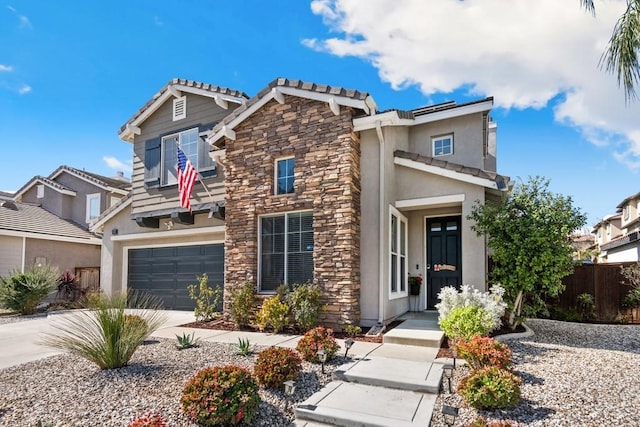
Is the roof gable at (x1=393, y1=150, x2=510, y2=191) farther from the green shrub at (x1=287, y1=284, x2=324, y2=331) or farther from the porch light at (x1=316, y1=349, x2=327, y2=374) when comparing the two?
the porch light at (x1=316, y1=349, x2=327, y2=374)

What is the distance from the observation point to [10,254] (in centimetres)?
1612

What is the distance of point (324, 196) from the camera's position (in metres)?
8.45

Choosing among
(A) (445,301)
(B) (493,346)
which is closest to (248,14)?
(A) (445,301)

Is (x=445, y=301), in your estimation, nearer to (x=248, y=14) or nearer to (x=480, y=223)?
(x=480, y=223)

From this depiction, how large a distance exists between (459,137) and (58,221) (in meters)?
19.4

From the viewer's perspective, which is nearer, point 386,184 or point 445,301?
point 445,301

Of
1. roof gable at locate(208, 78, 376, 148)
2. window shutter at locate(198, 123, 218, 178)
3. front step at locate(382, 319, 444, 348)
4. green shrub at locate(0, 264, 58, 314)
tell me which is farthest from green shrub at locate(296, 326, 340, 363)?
green shrub at locate(0, 264, 58, 314)

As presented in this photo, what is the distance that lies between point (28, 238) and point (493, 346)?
19042mm

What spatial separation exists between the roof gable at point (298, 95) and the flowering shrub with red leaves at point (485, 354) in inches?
208

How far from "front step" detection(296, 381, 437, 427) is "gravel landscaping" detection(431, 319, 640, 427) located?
8.4 inches

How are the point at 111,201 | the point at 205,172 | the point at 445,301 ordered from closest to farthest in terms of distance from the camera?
the point at 445,301, the point at 205,172, the point at 111,201

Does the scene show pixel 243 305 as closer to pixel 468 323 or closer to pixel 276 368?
pixel 276 368

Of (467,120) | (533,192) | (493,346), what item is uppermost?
(467,120)

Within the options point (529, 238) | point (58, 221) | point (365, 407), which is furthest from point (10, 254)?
point (529, 238)
